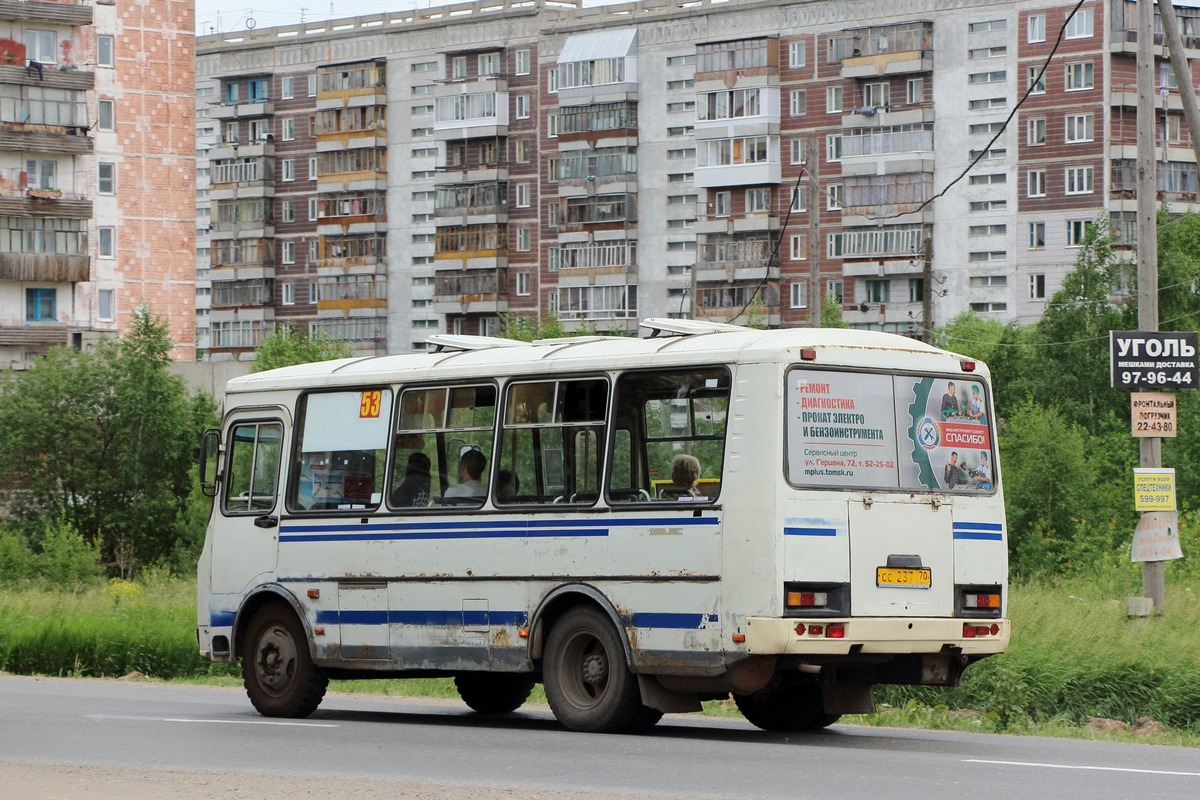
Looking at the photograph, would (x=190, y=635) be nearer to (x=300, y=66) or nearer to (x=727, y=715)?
(x=727, y=715)

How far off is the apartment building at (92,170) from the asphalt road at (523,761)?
68952 millimetres

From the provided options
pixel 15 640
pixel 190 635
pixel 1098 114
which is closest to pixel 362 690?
pixel 190 635

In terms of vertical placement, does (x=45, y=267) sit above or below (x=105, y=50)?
below

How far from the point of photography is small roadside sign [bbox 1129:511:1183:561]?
25.2m

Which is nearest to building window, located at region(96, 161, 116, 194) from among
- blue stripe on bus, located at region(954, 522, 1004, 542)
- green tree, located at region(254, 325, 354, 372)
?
green tree, located at region(254, 325, 354, 372)

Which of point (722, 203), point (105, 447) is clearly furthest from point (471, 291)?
point (105, 447)

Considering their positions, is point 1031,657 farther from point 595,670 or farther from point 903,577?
point 595,670

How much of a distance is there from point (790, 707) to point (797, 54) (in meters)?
91.8

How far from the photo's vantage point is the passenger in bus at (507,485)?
1741 centimetres

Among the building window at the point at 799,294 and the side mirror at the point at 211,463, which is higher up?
the building window at the point at 799,294

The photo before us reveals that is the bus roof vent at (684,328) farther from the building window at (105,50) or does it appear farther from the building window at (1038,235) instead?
the building window at (1038,235)

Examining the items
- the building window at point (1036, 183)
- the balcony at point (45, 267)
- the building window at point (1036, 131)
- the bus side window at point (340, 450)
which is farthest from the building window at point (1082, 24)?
the bus side window at point (340, 450)

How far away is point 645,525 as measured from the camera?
1628 cm

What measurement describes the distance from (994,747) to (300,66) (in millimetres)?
112965
